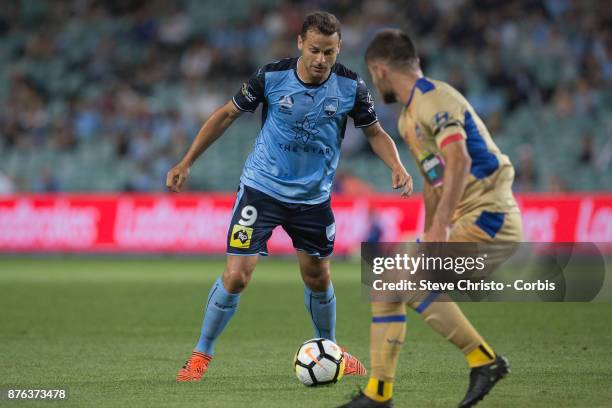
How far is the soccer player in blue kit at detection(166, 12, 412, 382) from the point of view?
732 centimetres

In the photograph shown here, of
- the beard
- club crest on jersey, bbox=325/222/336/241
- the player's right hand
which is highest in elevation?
the beard

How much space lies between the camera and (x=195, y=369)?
7.22 m

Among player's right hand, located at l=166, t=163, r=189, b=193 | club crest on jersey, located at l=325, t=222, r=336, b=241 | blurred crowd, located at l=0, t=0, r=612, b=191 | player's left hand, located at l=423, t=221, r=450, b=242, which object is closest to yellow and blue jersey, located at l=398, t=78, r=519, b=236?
player's left hand, located at l=423, t=221, r=450, b=242

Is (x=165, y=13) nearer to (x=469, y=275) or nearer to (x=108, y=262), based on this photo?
(x=108, y=262)

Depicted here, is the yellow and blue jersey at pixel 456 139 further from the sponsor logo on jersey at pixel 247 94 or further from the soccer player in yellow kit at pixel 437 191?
the sponsor logo on jersey at pixel 247 94

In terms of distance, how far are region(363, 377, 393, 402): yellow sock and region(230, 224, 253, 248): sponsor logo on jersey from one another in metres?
1.84

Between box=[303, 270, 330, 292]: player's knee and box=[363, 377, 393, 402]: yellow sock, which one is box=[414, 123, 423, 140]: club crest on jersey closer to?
box=[363, 377, 393, 402]: yellow sock

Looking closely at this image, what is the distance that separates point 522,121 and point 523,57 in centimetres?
171

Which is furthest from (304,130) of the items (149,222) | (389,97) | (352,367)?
(149,222)

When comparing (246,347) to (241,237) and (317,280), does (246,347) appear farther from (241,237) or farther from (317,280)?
(241,237)

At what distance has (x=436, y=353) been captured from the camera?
339 inches

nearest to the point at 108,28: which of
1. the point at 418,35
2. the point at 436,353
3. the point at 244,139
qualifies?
the point at 244,139

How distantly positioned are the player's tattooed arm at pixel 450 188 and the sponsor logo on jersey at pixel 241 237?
2.05 m

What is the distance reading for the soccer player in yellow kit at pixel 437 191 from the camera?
226 inches
